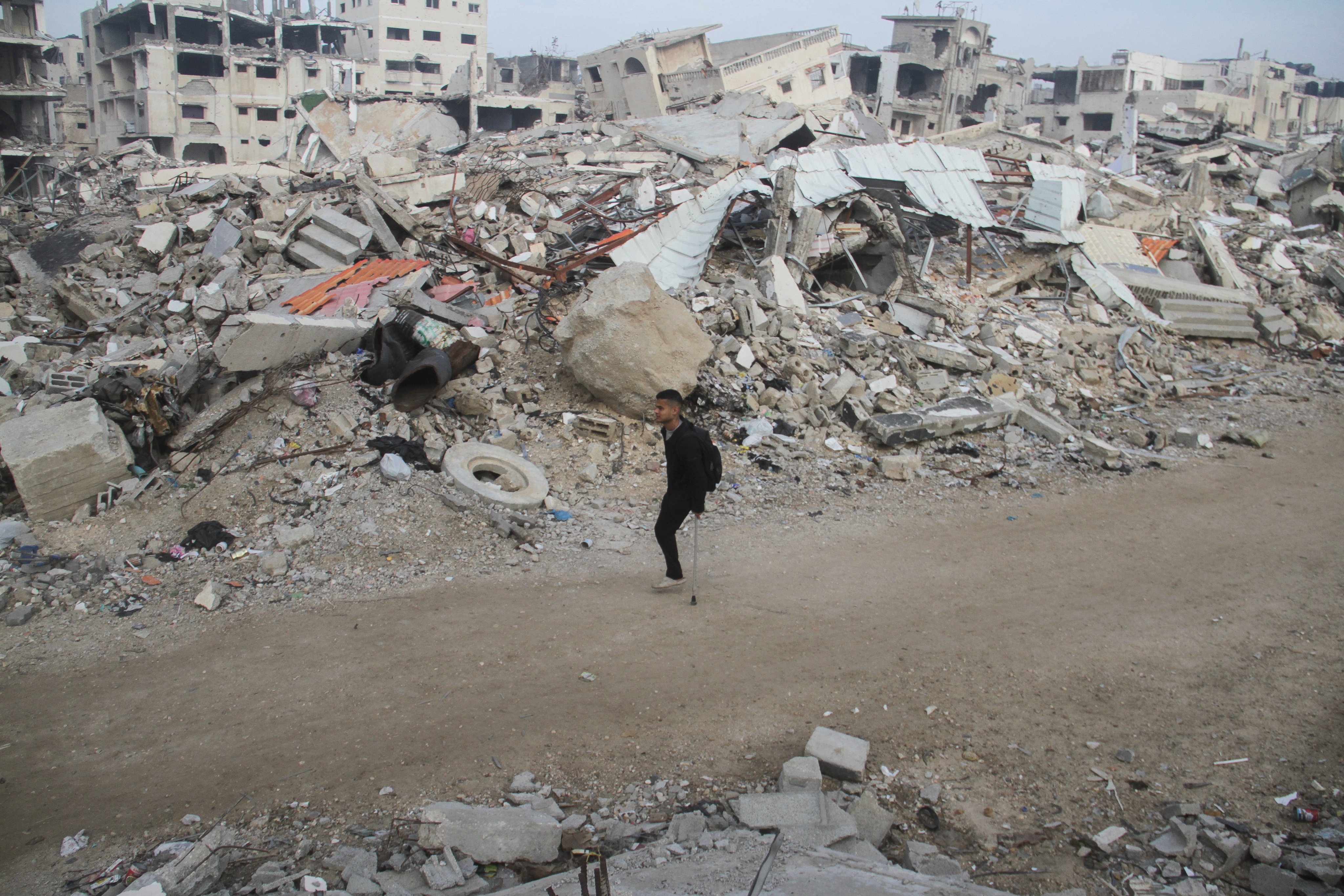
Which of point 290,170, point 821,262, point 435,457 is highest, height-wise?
point 290,170

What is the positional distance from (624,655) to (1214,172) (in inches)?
984

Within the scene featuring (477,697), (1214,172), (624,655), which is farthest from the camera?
(1214,172)

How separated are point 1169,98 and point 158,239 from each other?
1620 inches

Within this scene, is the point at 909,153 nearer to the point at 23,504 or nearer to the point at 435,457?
the point at 435,457

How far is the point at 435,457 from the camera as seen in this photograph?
6160mm

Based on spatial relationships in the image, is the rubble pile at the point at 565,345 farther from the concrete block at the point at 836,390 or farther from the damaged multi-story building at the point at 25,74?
the damaged multi-story building at the point at 25,74

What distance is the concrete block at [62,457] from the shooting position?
5391 millimetres

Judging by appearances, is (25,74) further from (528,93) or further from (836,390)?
(836,390)

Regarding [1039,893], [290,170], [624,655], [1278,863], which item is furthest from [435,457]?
[290,170]

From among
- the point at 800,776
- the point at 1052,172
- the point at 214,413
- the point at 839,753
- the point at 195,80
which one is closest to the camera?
the point at 800,776

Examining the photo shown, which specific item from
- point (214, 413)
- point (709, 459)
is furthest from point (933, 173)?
point (214, 413)

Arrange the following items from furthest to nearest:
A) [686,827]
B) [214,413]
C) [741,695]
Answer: [214,413], [741,695], [686,827]

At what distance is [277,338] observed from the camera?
677 cm

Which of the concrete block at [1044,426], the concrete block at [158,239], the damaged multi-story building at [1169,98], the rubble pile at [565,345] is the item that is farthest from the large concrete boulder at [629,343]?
the damaged multi-story building at [1169,98]
